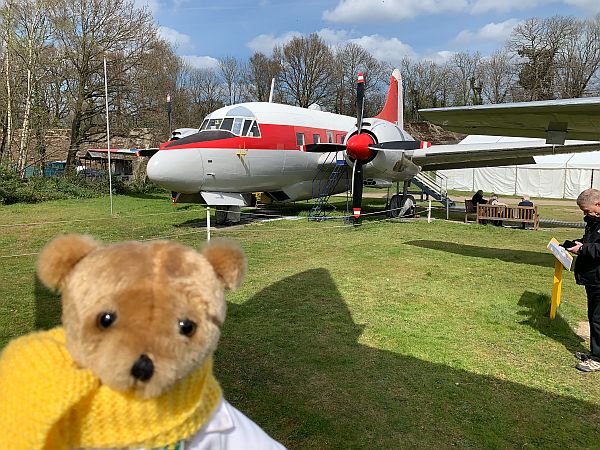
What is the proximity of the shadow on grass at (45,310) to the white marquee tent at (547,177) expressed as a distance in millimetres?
27193

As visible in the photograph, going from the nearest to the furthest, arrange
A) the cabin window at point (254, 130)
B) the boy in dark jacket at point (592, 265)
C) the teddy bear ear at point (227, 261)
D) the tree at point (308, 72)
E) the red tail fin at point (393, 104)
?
the teddy bear ear at point (227, 261) → the boy in dark jacket at point (592, 265) → the cabin window at point (254, 130) → the red tail fin at point (393, 104) → the tree at point (308, 72)

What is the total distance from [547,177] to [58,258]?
32.2 m

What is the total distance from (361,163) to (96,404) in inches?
540

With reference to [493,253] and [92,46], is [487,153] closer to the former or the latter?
[493,253]

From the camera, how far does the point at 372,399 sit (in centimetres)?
386

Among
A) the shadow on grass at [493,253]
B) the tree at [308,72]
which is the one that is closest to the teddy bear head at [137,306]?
the shadow on grass at [493,253]

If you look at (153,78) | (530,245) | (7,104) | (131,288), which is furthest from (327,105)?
(131,288)

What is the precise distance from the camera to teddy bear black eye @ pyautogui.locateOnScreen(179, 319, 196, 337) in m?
1.27

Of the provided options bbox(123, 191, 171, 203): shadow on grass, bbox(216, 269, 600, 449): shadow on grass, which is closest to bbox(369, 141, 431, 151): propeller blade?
bbox(216, 269, 600, 449): shadow on grass

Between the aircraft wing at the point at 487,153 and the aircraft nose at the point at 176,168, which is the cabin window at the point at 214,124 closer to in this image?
the aircraft nose at the point at 176,168

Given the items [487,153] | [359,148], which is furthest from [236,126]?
[487,153]

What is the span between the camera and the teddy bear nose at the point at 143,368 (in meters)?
1.18

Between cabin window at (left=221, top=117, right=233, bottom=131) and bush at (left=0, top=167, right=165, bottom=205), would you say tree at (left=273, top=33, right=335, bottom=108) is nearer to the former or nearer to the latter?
bush at (left=0, top=167, right=165, bottom=205)

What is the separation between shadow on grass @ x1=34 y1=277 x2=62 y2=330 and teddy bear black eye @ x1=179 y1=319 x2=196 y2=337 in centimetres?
432
